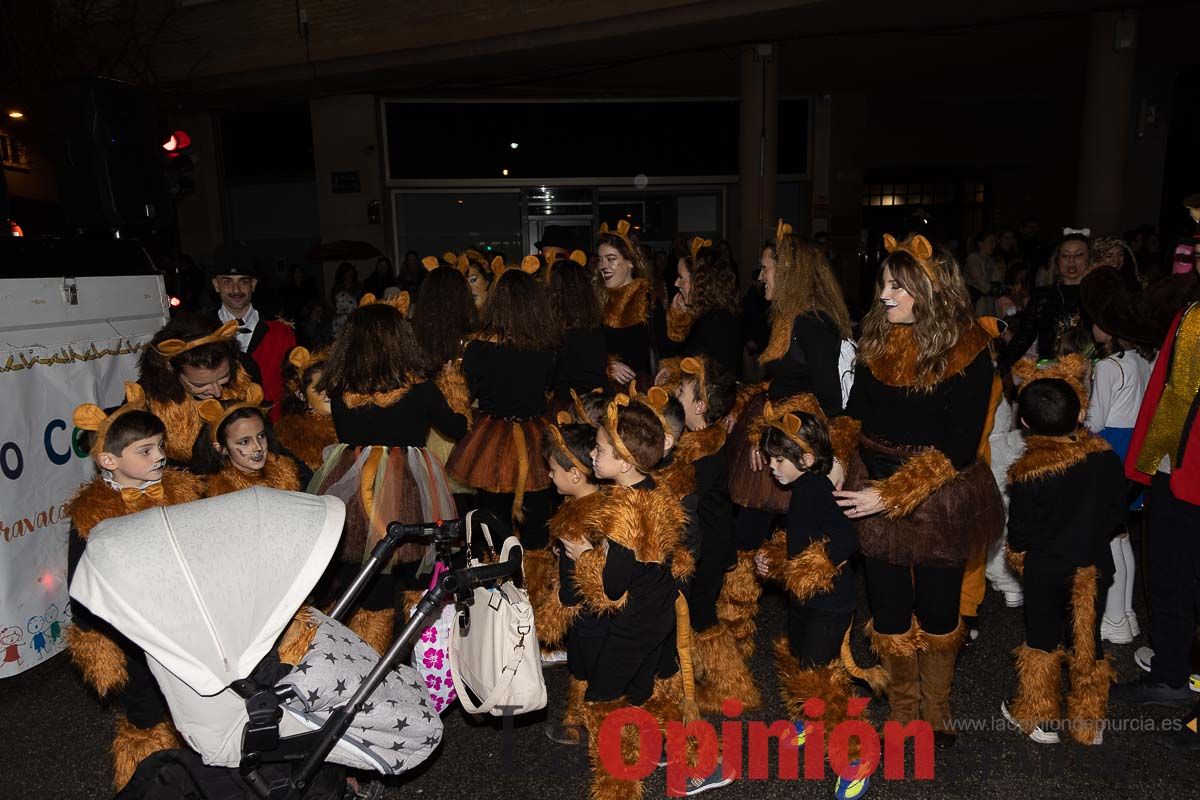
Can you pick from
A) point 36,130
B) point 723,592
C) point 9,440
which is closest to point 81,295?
point 9,440

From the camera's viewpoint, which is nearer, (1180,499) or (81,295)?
(1180,499)

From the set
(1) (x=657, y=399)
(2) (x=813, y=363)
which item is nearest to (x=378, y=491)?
(1) (x=657, y=399)

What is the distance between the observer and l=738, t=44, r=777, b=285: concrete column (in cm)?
1327

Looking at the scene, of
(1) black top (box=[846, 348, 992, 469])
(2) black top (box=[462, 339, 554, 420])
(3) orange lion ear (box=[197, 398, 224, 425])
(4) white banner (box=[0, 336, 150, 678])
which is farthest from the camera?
(2) black top (box=[462, 339, 554, 420])

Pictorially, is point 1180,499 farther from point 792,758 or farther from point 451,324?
point 451,324

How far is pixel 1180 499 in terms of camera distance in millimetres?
3574

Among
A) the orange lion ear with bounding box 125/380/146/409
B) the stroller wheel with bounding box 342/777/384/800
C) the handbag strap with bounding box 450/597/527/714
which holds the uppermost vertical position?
the orange lion ear with bounding box 125/380/146/409

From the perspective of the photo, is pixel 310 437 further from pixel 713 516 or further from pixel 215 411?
pixel 713 516

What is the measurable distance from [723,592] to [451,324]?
2.35 meters

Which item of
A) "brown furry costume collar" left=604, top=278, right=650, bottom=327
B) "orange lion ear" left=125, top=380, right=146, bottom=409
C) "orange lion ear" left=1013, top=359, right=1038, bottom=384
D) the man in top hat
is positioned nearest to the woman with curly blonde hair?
"orange lion ear" left=1013, top=359, right=1038, bottom=384

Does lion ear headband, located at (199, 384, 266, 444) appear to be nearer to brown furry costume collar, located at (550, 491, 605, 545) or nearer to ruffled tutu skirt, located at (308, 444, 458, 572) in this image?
ruffled tutu skirt, located at (308, 444, 458, 572)

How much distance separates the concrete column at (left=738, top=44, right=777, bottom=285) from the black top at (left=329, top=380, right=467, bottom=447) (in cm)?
Answer: 1036

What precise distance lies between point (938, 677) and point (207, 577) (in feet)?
9.52

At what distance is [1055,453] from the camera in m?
3.48
